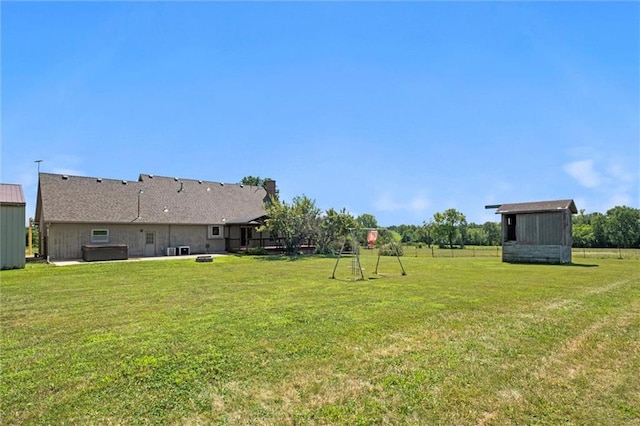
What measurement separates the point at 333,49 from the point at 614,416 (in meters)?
12.4

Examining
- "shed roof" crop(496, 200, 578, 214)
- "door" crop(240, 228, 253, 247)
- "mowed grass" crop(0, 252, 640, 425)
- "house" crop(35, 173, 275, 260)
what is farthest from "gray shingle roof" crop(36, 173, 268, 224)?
"shed roof" crop(496, 200, 578, 214)

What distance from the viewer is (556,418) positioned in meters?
2.97

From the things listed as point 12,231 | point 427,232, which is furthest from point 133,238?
point 427,232

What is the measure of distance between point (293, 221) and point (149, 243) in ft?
29.1

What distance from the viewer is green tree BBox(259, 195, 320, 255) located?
75.5 ft

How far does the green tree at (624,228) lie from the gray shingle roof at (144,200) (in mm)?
46710

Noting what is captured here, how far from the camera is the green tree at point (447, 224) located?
56562mm

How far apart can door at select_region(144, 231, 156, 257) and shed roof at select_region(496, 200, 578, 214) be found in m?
21.0

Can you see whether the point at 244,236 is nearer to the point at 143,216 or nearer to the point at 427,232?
the point at 143,216

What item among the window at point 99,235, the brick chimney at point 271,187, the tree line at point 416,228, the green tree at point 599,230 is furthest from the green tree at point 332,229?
the green tree at point 599,230

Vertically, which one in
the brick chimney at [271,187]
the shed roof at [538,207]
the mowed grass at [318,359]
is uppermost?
the brick chimney at [271,187]

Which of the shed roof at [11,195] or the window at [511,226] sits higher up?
the shed roof at [11,195]

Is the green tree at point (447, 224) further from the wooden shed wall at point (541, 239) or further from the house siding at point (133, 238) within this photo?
the house siding at point (133, 238)

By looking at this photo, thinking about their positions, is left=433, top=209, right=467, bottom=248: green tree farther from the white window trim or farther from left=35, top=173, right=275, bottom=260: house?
the white window trim
